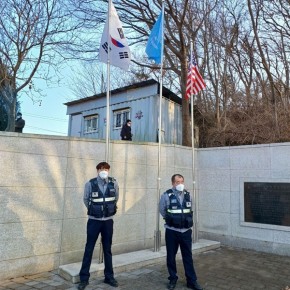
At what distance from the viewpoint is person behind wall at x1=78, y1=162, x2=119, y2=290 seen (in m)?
4.97

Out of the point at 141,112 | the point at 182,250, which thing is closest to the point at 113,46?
the point at 182,250

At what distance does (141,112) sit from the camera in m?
15.2

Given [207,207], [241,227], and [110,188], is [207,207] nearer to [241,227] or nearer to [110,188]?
[241,227]

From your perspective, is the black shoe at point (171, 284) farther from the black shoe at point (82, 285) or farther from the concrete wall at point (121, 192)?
the concrete wall at point (121, 192)

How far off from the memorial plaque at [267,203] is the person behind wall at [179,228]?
11.4 feet

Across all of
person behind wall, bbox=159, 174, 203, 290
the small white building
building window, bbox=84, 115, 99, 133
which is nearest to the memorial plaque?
person behind wall, bbox=159, 174, 203, 290

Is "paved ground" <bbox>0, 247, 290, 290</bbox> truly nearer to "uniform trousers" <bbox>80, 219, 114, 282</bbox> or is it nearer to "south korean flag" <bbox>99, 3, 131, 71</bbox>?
"uniform trousers" <bbox>80, 219, 114, 282</bbox>

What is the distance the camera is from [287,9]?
13.1 metres

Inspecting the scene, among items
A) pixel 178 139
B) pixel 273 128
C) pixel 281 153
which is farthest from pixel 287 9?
pixel 281 153

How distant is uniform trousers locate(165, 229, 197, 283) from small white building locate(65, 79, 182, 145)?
9489 mm

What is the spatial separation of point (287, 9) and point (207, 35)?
13.4 feet

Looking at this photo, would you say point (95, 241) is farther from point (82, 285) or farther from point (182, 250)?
point (182, 250)

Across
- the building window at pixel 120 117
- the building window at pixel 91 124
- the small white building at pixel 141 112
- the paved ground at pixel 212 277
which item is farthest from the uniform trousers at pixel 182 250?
the building window at pixel 91 124

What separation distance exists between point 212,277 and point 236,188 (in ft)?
10.5
